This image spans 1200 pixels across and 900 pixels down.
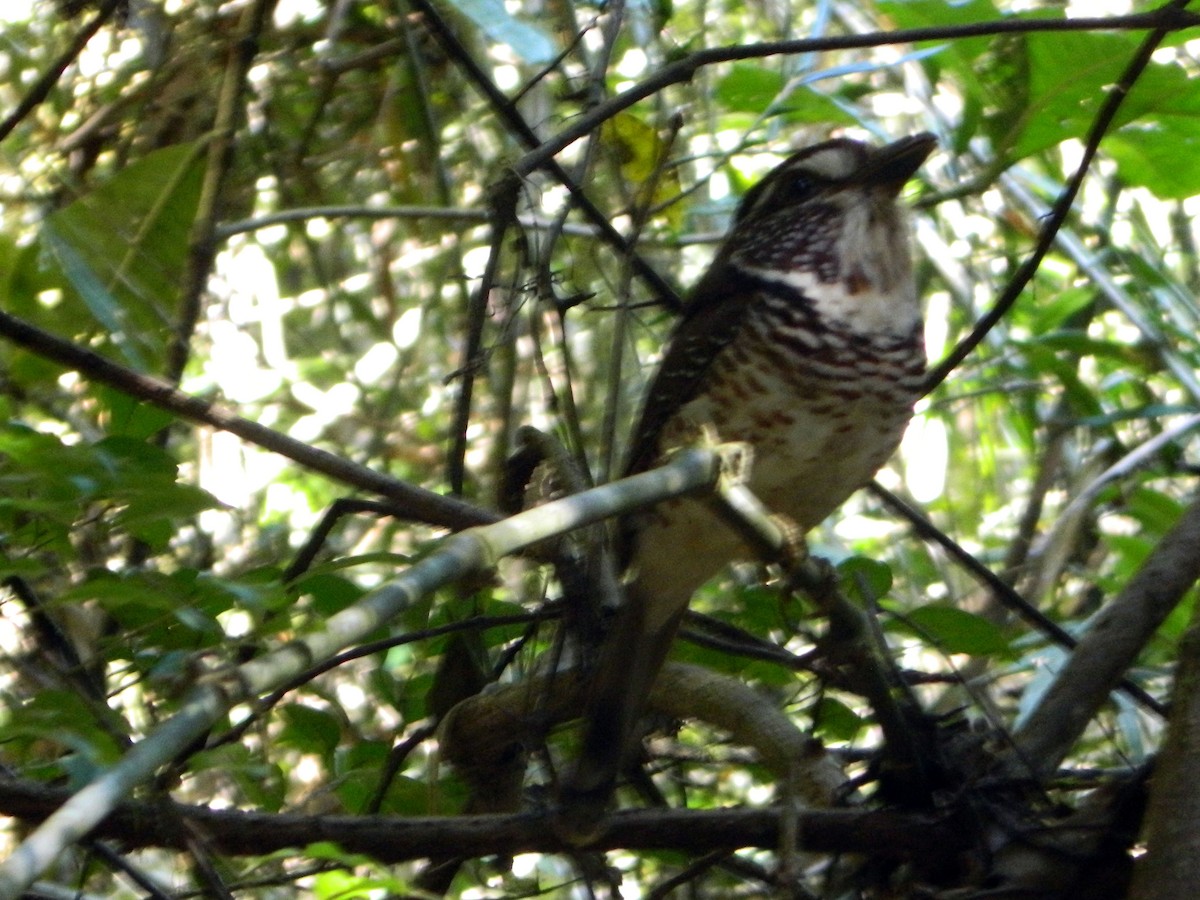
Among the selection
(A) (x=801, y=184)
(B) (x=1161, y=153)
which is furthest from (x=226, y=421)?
(B) (x=1161, y=153)

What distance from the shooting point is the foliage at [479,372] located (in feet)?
5.21

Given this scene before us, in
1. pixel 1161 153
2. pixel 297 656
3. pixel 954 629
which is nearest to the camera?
pixel 297 656

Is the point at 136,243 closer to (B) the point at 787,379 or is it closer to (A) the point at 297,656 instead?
(B) the point at 787,379

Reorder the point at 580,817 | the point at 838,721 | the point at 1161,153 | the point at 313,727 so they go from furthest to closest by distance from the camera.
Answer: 1. the point at 1161,153
2. the point at 838,721
3. the point at 313,727
4. the point at 580,817

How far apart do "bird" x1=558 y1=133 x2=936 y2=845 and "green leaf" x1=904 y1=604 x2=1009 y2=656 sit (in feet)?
0.97

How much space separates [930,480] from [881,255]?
1.26m

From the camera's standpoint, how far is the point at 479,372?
78.0 inches

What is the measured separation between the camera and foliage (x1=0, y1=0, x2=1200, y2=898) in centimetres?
159

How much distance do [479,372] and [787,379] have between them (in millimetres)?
431

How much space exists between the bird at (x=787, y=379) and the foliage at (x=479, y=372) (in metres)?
0.09

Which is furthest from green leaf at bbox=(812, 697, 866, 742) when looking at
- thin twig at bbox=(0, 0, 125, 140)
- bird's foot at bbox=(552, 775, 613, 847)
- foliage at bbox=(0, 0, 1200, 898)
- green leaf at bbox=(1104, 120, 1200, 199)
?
thin twig at bbox=(0, 0, 125, 140)

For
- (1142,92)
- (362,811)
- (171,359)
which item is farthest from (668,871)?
(1142,92)

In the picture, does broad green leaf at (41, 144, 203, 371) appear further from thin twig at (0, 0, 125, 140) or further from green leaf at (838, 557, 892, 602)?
green leaf at (838, 557, 892, 602)

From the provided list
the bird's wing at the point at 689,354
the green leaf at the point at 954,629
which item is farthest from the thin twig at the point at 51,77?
the green leaf at the point at 954,629
